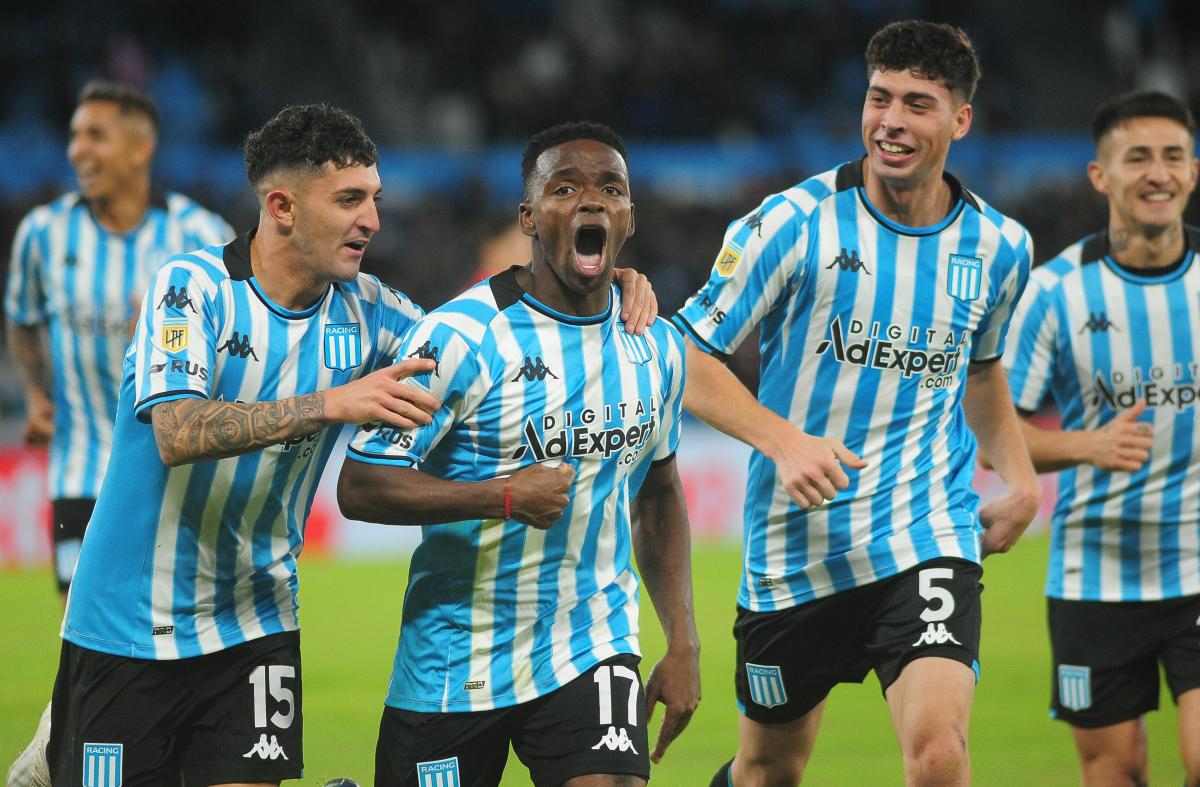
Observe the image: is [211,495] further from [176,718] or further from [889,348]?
[889,348]

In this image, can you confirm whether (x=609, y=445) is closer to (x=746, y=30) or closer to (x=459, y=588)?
(x=459, y=588)

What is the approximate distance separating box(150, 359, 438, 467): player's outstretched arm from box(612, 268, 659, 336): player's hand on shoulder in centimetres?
68

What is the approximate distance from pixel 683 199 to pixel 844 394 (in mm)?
13266

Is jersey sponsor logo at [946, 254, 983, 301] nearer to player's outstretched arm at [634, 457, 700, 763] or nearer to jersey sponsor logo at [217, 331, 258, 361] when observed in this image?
player's outstretched arm at [634, 457, 700, 763]

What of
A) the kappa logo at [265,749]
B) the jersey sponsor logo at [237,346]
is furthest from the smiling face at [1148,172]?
the kappa logo at [265,749]

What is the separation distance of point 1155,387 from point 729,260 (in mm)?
1821

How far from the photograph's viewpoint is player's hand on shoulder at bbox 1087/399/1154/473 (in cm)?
542

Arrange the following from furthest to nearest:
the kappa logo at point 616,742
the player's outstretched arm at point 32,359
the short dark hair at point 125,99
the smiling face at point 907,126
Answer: the player's outstretched arm at point 32,359 < the short dark hair at point 125,99 < the smiling face at point 907,126 < the kappa logo at point 616,742

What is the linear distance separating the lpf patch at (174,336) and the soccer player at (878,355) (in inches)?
60.7

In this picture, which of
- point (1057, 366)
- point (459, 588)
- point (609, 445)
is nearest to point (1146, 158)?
point (1057, 366)

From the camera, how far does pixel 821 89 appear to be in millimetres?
20375

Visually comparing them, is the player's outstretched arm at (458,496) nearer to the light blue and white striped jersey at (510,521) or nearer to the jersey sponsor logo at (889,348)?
the light blue and white striped jersey at (510,521)

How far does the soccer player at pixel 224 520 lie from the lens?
4.28 metres

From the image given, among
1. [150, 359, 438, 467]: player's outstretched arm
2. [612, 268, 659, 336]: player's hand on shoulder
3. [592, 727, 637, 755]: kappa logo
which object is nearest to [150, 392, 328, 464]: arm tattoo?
[150, 359, 438, 467]: player's outstretched arm
